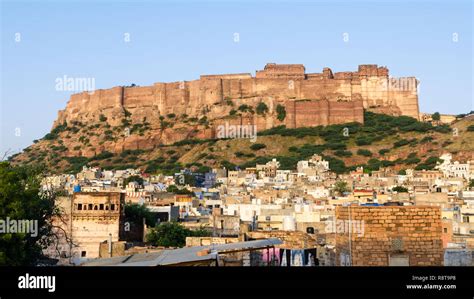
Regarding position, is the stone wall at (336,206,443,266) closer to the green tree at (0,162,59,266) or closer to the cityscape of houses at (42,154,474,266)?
the cityscape of houses at (42,154,474,266)

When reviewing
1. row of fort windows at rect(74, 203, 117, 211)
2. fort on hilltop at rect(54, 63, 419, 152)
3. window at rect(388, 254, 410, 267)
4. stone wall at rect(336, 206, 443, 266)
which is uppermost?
fort on hilltop at rect(54, 63, 419, 152)

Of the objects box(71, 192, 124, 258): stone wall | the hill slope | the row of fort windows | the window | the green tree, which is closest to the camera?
the window

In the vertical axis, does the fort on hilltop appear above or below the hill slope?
above

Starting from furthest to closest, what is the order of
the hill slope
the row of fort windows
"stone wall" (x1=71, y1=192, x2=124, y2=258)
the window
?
the hill slope
the row of fort windows
"stone wall" (x1=71, y1=192, x2=124, y2=258)
the window

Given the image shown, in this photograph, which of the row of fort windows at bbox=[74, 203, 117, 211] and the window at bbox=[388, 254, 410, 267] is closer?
the window at bbox=[388, 254, 410, 267]

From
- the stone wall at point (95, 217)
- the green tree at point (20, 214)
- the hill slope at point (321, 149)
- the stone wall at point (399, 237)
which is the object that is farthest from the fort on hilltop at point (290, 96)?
the stone wall at point (399, 237)

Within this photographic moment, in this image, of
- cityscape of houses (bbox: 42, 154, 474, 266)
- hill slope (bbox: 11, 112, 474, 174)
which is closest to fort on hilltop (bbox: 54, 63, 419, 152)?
hill slope (bbox: 11, 112, 474, 174)
